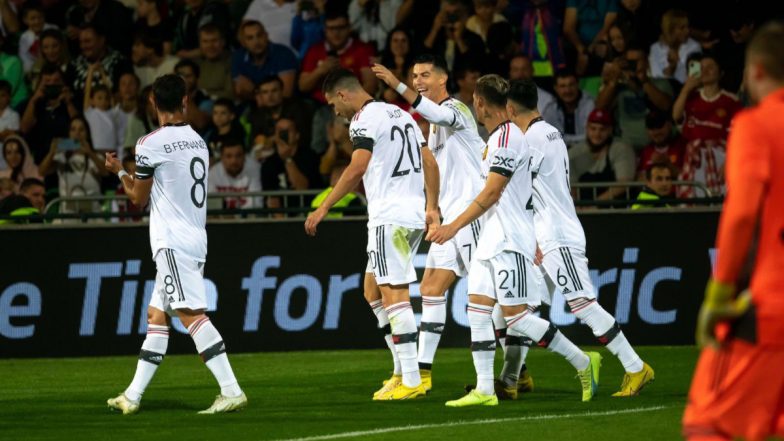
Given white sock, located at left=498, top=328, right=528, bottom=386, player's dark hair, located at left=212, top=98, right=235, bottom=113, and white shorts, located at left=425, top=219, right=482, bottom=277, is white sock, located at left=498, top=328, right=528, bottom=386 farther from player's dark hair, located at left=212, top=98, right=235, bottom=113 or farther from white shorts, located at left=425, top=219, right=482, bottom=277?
player's dark hair, located at left=212, top=98, right=235, bottom=113

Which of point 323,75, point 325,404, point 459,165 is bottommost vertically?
point 325,404

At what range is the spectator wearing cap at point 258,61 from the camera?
727 inches

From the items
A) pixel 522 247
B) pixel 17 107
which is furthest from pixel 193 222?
pixel 17 107

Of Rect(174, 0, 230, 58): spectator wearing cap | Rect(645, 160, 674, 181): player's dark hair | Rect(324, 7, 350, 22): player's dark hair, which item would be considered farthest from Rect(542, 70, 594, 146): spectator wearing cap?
Rect(174, 0, 230, 58): spectator wearing cap

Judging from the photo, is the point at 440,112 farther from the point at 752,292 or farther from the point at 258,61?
the point at 258,61

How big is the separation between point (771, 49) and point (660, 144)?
1140cm

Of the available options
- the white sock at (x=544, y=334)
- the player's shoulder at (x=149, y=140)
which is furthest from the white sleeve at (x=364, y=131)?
the white sock at (x=544, y=334)

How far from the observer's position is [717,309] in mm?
5066

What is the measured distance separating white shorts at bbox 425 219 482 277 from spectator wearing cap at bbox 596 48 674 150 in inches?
224

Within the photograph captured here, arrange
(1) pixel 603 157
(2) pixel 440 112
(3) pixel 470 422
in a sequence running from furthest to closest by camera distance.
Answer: (1) pixel 603 157 → (2) pixel 440 112 → (3) pixel 470 422

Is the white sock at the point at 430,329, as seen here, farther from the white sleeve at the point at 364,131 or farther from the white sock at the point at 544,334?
the white sleeve at the point at 364,131

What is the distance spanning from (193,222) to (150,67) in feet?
30.3

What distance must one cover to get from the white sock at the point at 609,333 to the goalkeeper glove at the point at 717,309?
5.75 meters

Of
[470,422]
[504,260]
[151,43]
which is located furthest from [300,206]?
[470,422]
